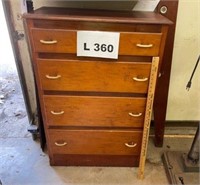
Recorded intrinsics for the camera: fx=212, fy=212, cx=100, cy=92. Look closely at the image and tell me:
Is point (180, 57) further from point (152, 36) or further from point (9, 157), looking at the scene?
point (9, 157)

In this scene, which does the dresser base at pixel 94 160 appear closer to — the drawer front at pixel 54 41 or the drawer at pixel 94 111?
the drawer at pixel 94 111

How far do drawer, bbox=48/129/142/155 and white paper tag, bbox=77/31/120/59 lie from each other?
1.72 ft

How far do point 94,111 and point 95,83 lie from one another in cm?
19

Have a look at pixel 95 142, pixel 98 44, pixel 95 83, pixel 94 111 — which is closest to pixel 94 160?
pixel 95 142

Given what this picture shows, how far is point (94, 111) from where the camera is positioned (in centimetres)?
125

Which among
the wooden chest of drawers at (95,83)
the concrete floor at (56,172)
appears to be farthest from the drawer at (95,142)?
the concrete floor at (56,172)

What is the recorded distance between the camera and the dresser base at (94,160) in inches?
→ 58.9

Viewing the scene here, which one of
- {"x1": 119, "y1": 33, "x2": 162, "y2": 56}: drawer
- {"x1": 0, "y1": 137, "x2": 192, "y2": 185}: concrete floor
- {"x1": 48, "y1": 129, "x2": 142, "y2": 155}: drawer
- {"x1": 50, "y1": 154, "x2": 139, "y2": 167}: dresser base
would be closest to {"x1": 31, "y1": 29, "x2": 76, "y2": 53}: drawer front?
{"x1": 119, "y1": 33, "x2": 162, "y2": 56}: drawer

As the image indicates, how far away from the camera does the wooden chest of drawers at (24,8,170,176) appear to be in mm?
1009

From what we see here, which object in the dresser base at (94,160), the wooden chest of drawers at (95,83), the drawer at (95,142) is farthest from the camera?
the dresser base at (94,160)

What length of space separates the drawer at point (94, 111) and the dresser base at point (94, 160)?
31 centimetres

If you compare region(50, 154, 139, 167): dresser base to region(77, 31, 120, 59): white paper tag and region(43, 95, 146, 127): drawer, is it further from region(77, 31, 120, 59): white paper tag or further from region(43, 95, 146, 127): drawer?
region(77, 31, 120, 59): white paper tag

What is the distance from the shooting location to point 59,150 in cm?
144

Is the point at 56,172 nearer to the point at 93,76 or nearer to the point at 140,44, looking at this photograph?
the point at 93,76
